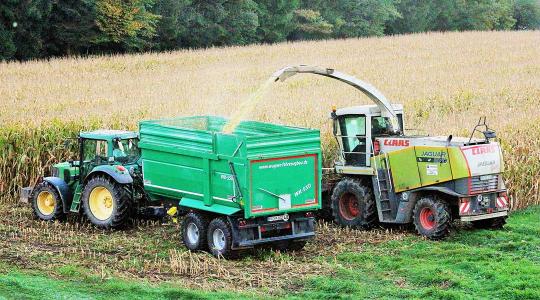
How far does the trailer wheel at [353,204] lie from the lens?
16609mm

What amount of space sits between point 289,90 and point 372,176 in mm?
14127

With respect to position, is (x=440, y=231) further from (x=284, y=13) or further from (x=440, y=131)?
(x=284, y=13)

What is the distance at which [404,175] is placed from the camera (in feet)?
53.0

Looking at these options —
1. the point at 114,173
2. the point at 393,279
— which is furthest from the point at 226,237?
the point at 114,173

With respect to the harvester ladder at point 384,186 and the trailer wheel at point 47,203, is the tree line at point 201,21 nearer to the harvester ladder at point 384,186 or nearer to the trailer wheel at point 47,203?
the trailer wheel at point 47,203

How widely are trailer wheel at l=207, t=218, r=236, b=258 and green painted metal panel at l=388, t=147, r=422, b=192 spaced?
11.0 feet

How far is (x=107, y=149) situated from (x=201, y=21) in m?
42.4

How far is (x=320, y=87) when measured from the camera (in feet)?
102

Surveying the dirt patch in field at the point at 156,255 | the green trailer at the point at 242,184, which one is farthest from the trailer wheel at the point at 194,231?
the dirt patch in field at the point at 156,255

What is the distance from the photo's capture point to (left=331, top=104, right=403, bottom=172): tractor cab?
1692cm

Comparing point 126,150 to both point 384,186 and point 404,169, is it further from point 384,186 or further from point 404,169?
point 404,169

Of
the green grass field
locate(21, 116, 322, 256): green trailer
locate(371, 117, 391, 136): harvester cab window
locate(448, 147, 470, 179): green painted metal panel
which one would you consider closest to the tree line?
locate(21, 116, 322, 256): green trailer

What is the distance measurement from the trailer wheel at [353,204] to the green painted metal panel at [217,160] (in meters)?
1.86

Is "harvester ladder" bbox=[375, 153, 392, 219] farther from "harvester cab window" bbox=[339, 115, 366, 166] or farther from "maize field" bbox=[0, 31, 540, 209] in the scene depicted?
"maize field" bbox=[0, 31, 540, 209]
